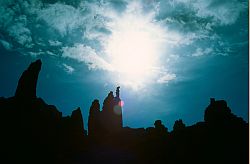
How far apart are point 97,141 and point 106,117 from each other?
14.4 meters

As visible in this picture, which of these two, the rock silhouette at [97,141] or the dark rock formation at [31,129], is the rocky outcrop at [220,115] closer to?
the rock silhouette at [97,141]

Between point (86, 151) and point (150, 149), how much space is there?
23298mm

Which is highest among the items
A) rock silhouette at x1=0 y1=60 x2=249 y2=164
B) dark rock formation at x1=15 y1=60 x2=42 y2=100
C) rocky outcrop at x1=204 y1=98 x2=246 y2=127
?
dark rock formation at x1=15 y1=60 x2=42 y2=100

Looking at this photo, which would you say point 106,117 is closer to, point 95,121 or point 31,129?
point 95,121

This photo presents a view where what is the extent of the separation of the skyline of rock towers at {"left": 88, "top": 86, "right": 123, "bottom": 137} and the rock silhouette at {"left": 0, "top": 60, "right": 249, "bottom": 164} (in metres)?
7.68

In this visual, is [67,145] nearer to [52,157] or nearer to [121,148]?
[52,157]

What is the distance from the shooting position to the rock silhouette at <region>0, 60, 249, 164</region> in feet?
201

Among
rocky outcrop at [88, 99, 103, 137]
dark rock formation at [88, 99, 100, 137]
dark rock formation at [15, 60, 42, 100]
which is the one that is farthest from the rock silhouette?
dark rock formation at [88, 99, 100, 137]

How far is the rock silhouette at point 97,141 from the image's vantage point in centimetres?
Result: 6125

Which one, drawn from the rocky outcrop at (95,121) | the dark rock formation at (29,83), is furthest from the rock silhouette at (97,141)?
the rocky outcrop at (95,121)

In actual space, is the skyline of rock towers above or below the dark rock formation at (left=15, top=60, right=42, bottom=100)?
below

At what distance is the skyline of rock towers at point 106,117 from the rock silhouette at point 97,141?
7.68 metres

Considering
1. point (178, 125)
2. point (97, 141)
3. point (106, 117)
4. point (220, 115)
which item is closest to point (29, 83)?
point (97, 141)

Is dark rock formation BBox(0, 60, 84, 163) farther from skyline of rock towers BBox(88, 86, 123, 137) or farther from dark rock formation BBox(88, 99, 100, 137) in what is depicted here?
skyline of rock towers BBox(88, 86, 123, 137)
